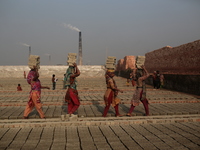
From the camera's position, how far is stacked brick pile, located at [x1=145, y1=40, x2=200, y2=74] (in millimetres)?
14281

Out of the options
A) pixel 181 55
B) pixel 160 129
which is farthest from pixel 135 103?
pixel 181 55

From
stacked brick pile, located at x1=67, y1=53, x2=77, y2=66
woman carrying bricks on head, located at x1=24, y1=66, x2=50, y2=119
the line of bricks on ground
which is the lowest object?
the line of bricks on ground

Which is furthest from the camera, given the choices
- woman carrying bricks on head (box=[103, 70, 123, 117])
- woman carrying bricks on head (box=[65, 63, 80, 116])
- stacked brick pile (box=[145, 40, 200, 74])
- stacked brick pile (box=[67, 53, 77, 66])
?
stacked brick pile (box=[145, 40, 200, 74])

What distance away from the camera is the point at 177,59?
1733 cm

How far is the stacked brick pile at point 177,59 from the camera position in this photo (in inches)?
562

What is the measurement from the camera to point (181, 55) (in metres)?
16.6

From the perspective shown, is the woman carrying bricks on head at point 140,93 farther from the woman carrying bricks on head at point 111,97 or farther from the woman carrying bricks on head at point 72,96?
the woman carrying bricks on head at point 72,96

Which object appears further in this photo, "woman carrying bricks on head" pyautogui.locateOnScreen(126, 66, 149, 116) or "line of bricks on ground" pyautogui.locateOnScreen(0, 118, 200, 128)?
"woman carrying bricks on head" pyautogui.locateOnScreen(126, 66, 149, 116)

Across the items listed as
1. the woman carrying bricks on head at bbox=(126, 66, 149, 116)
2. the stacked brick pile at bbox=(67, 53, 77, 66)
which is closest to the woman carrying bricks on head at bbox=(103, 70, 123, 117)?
the woman carrying bricks on head at bbox=(126, 66, 149, 116)

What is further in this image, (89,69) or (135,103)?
(89,69)

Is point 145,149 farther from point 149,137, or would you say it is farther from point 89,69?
point 89,69

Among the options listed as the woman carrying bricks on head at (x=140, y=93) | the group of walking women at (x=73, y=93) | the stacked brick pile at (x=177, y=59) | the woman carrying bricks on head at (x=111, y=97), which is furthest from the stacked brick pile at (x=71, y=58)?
the stacked brick pile at (x=177, y=59)

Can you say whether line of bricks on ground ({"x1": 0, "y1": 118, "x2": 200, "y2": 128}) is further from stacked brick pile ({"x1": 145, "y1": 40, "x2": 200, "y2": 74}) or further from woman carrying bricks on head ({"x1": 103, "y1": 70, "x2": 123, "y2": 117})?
stacked brick pile ({"x1": 145, "y1": 40, "x2": 200, "y2": 74})

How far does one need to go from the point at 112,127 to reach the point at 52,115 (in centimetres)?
208
